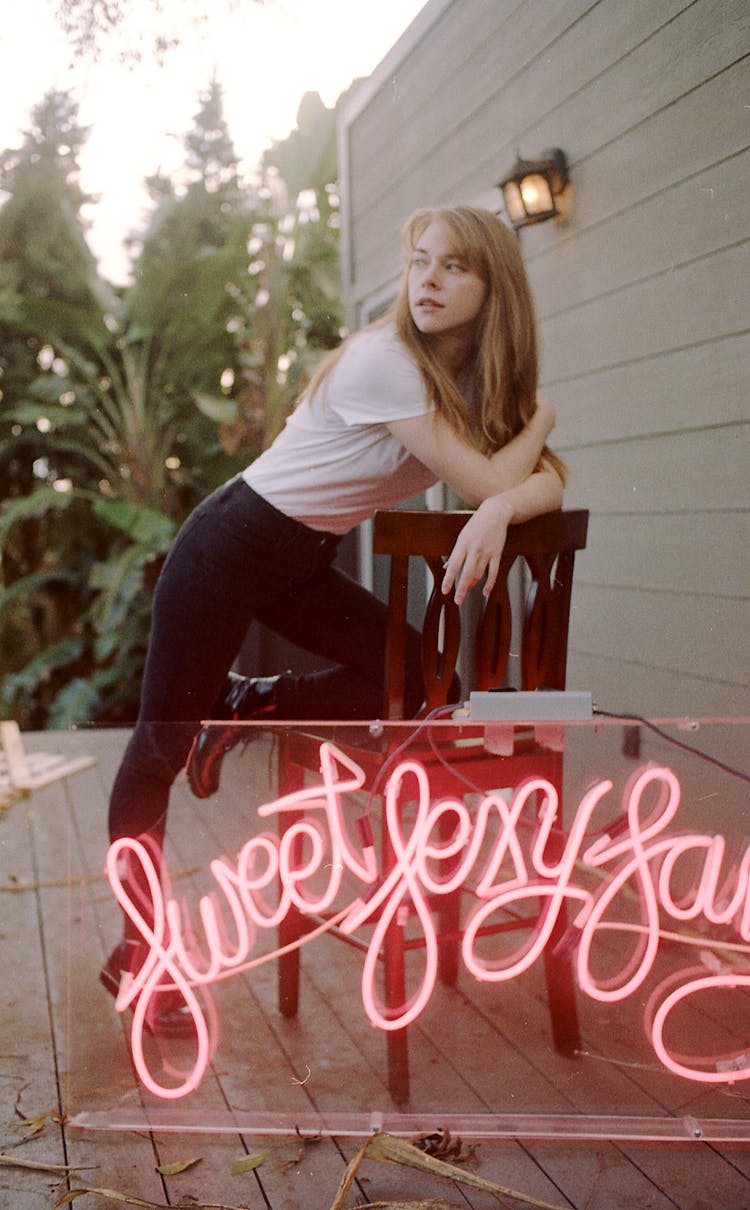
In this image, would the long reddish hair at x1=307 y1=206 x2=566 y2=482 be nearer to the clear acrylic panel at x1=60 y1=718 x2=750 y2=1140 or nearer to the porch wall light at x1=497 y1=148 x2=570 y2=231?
the porch wall light at x1=497 y1=148 x2=570 y2=231

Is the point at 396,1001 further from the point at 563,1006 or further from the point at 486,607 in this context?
the point at 486,607

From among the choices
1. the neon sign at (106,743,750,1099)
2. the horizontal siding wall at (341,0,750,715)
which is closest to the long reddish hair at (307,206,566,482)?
the horizontal siding wall at (341,0,750,715)

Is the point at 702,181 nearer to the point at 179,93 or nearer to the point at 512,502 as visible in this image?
the point at 512,502

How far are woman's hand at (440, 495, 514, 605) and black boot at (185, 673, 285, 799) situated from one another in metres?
0.44

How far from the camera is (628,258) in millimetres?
1922

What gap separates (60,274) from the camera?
11.8 ft

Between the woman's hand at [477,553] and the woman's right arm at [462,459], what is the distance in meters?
0.07

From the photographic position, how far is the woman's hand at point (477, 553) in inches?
60.1

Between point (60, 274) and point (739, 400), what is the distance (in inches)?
102

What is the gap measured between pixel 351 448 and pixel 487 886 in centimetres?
69

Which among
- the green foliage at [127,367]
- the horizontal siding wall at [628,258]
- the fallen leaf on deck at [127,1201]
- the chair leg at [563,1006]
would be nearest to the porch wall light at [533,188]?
the horizontal siding wall at [628,258]

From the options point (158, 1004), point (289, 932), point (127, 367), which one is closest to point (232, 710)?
point (289, 932)

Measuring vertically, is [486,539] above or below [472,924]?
above

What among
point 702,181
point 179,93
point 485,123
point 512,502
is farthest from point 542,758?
point 179,93
